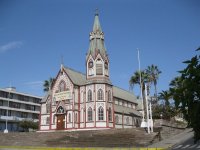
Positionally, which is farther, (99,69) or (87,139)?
(99,69)

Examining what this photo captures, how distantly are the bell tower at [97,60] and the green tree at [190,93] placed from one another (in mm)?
43662

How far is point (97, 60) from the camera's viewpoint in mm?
53438

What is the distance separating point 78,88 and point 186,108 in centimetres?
4583

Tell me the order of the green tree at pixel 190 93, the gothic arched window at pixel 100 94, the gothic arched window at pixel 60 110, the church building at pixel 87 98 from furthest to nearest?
1. the gothic arched window at pixel 60 110
2. the gothic arched window at pixel 100 94
3. the church building at pixel 87 98
4. the green tree at pixel 190 93

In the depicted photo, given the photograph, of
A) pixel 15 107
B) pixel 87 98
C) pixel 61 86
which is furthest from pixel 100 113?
pixel 15 107

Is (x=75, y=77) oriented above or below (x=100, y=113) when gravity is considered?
above

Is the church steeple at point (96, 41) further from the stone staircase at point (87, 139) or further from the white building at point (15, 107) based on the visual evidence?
the white building at point (15, 107)

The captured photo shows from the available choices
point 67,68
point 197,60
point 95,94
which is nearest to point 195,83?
point 197,60

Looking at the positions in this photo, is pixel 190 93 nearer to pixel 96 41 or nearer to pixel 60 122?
pixel 60 122

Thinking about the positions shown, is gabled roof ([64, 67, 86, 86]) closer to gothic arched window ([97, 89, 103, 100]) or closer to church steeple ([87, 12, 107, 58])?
gothic arched window ([97, 89, 103, 100])

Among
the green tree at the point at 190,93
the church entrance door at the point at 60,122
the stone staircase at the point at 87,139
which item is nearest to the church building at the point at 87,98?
the church entrance door at the point at 60,122

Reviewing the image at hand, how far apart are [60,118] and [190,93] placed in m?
47.2

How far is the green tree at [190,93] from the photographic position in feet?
24.2

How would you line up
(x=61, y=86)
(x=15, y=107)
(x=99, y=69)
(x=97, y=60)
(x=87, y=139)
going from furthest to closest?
1. (x=15, y=107)
2. (x=61, y=86)
3. (x=97, y=60)
4. (x=99, y=69)
5. (x=87, y=139)
